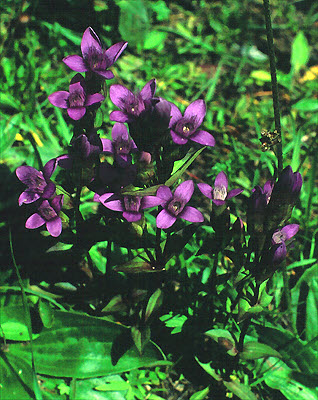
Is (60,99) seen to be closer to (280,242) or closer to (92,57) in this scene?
(92,57)

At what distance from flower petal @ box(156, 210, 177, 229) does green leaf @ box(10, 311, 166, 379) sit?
649 mm

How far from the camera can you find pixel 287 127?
10.8ft

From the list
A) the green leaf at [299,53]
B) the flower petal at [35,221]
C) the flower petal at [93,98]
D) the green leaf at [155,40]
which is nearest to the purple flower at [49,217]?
the flower petal at [35,221]

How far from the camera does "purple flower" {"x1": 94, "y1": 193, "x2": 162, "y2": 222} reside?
1.57 m

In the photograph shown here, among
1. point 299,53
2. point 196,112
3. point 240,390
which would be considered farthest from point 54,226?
point 299,53

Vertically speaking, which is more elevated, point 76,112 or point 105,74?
point 105,74

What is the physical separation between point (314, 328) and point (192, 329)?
2.04ft

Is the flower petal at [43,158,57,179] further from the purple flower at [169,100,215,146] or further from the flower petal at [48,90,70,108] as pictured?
the purple flower at [169,100,215,146]

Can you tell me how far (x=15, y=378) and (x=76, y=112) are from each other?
4.08ft

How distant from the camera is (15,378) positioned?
204 centimetres

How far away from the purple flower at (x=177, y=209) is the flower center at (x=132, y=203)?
0.08m

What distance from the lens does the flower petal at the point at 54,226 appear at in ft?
5.38

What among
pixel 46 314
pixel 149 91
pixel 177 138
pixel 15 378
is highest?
pixel 149 91

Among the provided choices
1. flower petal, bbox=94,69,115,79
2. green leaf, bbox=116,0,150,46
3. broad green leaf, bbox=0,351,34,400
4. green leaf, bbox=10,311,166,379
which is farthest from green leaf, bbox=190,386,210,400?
green leaf, bbox=116,0,150,46
